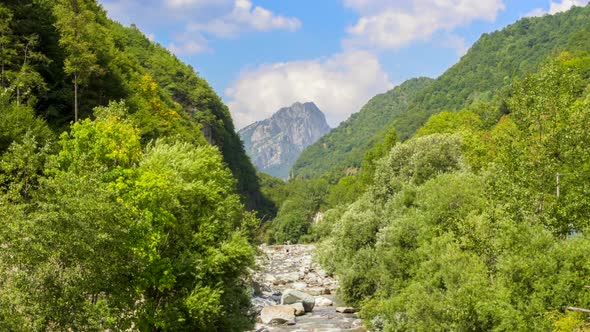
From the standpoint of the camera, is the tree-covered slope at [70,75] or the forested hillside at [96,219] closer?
the forested hillside at [96,219]

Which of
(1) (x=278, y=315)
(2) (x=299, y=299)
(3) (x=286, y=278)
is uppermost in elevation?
(2) (x=299, y=299)

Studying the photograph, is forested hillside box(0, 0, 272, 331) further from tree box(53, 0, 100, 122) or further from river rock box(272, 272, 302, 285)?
river rock box(272, 272, 302, 285)

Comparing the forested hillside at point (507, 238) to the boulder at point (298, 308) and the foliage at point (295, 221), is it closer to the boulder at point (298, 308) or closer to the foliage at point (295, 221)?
the boulder at point (298, 308)

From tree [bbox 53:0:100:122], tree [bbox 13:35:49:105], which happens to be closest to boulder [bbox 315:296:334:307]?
tree [bbox 53:0:100:122]

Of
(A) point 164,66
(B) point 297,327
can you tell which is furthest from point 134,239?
(A) point 164,66

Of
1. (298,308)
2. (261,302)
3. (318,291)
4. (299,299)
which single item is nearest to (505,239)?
(298,308)

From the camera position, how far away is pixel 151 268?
1008 inches

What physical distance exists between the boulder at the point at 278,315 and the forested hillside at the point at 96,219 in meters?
14.7

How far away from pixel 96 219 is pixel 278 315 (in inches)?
1200

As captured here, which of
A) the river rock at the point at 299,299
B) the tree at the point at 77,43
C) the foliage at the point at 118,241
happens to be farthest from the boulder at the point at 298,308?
the tree at the point at 77,43

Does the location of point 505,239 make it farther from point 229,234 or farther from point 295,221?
point 295,221

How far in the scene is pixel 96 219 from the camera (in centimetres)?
1939

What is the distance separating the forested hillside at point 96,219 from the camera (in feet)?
56.5

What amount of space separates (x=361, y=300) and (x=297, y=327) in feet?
20.7
